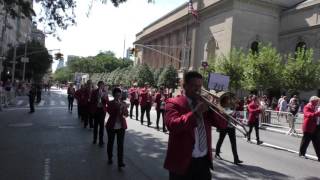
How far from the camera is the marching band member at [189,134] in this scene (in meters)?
4.61

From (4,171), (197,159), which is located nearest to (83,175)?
(4,171)

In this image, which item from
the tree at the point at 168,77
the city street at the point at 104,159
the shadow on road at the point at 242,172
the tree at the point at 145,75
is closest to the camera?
the city street at the point at 104,159

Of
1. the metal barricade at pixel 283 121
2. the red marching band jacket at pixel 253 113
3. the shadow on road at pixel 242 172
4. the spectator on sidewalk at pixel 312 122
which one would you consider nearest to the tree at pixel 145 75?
the metal barricade at pixel 283 121

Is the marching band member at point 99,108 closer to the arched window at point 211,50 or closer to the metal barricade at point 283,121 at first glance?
the metal barricade at point 283,121

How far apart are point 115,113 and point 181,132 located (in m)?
5.16

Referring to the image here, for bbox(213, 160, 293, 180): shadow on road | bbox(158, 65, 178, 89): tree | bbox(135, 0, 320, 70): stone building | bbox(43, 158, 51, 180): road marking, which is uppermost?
bbox(135, 0, 320, 70): stone building

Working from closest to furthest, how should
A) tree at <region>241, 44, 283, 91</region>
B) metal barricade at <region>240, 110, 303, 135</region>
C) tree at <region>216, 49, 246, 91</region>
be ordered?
1. metal barricade at <region>240, 110, 303, 135</region>
2. tree at <region>241, 44, 283, 91</region>
3. tree at <region>216, 49, 246, 91</region>

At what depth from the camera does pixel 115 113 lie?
969 centimetres

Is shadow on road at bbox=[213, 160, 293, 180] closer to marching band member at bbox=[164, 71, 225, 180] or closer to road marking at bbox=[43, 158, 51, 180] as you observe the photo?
road marking at bbox=[43, 158, 51, 180]

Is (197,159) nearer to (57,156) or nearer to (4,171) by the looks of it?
(4,171)

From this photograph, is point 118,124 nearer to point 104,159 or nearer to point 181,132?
point 104,159

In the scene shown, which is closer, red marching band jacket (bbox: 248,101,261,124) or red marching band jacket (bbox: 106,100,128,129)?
red marching band jacket (bbox: 106,100,128,129)

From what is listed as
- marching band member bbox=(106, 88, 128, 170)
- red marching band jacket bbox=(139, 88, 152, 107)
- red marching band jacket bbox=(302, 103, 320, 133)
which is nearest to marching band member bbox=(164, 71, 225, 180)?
marching band member bbox=(106, 88, 128, 170)

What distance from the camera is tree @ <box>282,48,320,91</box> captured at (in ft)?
124
